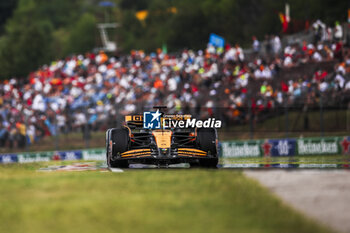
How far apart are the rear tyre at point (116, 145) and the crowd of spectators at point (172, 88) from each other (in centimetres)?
1061

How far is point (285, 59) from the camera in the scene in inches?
1164

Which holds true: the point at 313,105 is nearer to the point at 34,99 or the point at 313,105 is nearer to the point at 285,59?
the point at 285,59

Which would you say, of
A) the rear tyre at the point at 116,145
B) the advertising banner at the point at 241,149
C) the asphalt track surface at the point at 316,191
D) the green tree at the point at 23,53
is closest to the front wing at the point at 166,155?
the rear tyre at the point at 116,145

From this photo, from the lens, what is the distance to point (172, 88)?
1206 inches

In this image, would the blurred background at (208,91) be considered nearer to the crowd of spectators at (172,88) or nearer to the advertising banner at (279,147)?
the crowd of spectators at (172,88)

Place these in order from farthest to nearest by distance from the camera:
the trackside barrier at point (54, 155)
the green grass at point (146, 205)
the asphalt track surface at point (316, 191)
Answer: the trackside barrier at point (54, 155)
the asphalt track surface at point (316, 191)
the green grass at point (146, 205)

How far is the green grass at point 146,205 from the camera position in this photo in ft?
20.8

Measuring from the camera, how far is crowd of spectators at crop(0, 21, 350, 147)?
2511cm

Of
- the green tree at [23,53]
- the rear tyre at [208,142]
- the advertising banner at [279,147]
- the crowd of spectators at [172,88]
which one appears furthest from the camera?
the green tree at [23,53]

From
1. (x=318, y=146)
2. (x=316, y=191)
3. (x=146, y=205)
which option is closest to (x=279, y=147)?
(x=318, y=146)

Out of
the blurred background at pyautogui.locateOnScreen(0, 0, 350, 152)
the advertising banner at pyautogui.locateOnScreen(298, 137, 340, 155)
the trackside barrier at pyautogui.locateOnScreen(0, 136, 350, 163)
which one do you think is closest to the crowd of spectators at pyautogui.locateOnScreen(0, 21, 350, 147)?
the blurred background at pyautogui.locateOnScreen(0, 0, 350, 152)

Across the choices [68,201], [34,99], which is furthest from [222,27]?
[68,201]

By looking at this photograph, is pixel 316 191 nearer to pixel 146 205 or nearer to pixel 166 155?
pixel 146 205

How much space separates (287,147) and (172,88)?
7.96 metres
